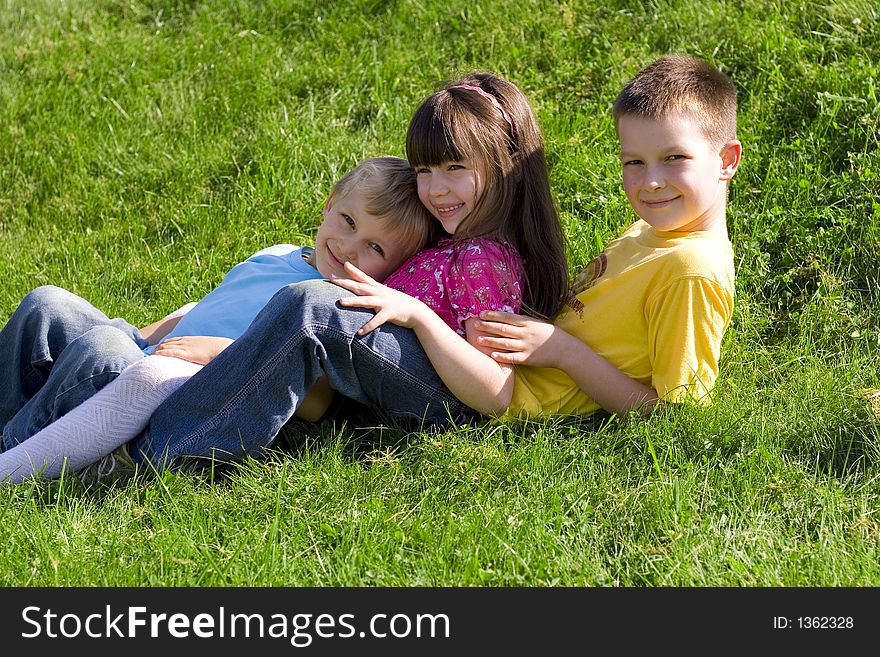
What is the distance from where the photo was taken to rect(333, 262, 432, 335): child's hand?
126 inches

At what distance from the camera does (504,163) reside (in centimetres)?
343

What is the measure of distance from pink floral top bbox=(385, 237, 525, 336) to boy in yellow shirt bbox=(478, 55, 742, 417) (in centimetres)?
7

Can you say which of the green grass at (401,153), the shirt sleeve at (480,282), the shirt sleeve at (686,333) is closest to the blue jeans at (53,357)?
the green grass at (401,153)

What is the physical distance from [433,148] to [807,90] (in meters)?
2.35

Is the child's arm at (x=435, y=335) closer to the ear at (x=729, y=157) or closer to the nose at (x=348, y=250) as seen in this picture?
the nose at (x=348, y=250)

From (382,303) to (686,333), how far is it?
35.8 inches

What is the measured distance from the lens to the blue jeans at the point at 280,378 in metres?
3.18

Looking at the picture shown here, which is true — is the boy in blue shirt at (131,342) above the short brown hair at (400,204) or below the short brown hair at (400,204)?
below

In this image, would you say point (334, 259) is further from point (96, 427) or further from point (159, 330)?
point (96, 427)

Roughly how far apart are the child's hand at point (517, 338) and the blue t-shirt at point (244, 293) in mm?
713

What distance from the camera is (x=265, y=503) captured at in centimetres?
317

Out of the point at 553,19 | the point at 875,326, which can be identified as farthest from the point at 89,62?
the point at 875,326

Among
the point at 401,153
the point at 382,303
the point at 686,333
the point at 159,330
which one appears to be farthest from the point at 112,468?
the point at 401,153
